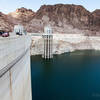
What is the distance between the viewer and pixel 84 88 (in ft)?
83.3

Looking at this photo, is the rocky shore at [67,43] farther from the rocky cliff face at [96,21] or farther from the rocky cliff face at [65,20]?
the rocky cliff face at [96,21]

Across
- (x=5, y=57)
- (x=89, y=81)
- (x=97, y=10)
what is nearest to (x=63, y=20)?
(x=97, y=10)

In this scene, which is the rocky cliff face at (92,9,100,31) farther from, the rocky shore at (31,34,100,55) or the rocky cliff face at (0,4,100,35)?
the rocky shore at (31,34,100,55)

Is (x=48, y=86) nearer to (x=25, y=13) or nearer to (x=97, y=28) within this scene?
(x=97, y=28)

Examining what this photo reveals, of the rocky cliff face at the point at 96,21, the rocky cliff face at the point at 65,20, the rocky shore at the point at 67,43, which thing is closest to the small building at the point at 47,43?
the rocky shore at the point at 67,43

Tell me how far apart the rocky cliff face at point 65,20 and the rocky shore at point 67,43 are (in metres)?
11.9

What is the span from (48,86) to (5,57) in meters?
20.9

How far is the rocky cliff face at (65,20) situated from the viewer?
311 ft

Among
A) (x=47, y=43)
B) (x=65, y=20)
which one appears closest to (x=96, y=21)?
(x=65, y=20)

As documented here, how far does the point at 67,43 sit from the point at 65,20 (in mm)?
32453

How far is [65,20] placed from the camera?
101m

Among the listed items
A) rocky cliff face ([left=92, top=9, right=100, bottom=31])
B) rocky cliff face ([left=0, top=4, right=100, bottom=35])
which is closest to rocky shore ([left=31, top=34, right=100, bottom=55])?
rocky cliff face ([left=0, top=4, right=100, bottom=35])

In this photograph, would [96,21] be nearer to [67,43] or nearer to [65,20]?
[65,20]

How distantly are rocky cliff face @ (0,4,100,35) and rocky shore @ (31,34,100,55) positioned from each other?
11.9 meters
